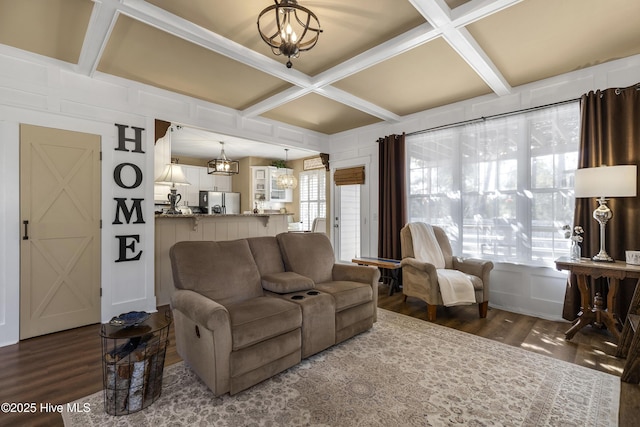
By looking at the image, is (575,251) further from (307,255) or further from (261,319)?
(261,319)

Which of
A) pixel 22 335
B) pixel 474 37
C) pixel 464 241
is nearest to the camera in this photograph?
pixel 474 37

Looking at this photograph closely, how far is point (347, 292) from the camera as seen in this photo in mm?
2672

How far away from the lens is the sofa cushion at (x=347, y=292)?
2.60 m

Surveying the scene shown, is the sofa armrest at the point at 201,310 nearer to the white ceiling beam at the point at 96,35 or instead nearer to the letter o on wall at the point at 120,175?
the letter o on wall at the point at 120,175

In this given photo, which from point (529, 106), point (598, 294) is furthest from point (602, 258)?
point (529, 106)

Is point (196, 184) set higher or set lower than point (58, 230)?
higher

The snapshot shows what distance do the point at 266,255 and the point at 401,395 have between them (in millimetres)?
1607

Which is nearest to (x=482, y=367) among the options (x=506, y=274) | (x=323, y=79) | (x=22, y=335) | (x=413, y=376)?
(x=413, y=376)

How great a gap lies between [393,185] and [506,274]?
1.94 meters

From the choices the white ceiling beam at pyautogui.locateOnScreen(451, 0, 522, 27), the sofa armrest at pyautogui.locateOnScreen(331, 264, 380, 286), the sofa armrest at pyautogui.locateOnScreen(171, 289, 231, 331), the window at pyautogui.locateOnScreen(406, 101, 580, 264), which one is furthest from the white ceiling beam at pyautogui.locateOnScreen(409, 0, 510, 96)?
the sofa armrest at pyautogui.locateOnScreen(171, 289, 231, 331)

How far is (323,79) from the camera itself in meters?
3.21

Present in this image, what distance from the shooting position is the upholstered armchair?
3.23 m

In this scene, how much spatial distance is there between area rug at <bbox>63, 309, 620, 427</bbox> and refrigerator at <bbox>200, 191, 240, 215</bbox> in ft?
18.7

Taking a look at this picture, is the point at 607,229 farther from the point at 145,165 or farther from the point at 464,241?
the point at 145,165
